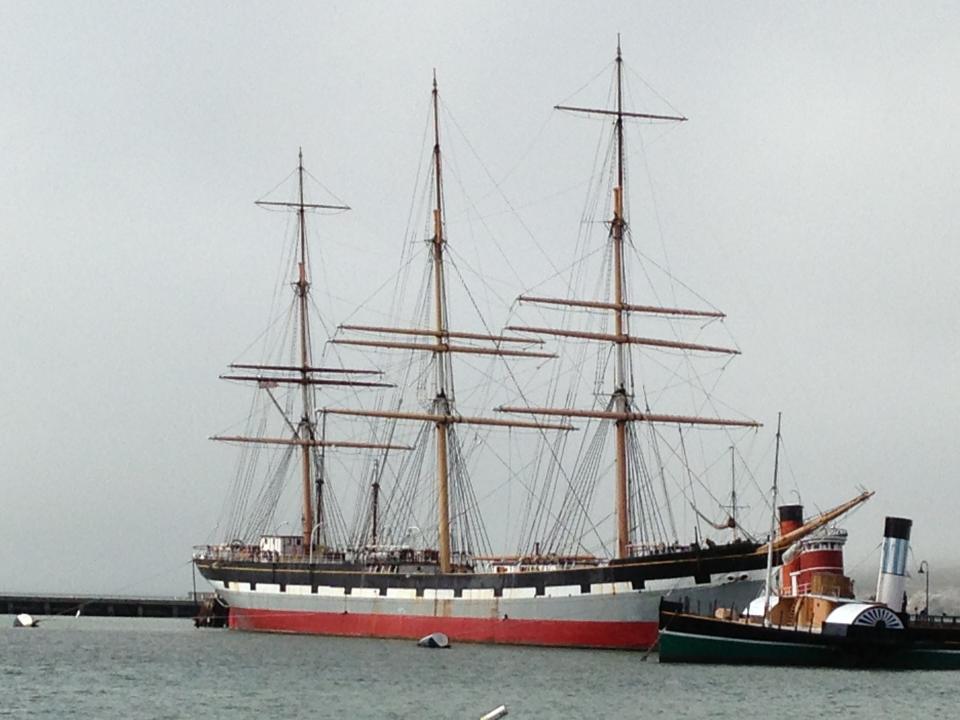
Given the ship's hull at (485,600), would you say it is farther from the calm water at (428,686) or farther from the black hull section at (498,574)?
the calm water at (428,686)

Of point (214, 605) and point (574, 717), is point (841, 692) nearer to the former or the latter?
point (574, 717)

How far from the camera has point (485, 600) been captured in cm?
7569

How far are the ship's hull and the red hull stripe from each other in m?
0.04

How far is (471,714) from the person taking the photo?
156ft

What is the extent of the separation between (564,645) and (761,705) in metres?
21.6

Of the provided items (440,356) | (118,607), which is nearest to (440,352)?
(440,356)

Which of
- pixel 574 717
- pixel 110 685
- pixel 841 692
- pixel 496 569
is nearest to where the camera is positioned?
pixel 574 717

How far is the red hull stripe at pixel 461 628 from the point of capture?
68.6 m

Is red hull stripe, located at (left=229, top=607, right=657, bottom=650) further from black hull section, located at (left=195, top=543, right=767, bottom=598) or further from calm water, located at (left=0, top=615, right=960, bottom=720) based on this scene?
black hull section, located at (left=195, top=543, right=767, bottom=598)

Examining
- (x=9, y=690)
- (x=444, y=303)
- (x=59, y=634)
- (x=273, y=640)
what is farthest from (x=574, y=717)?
(x=59, y=634)

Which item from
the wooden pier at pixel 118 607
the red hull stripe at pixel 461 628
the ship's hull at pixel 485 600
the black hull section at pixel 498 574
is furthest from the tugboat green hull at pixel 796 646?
the wooden pier at pixel 118 607

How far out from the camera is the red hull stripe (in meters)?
68.6

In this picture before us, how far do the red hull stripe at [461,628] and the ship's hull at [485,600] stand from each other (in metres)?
0.04

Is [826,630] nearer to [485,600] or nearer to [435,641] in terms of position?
[435,641]
